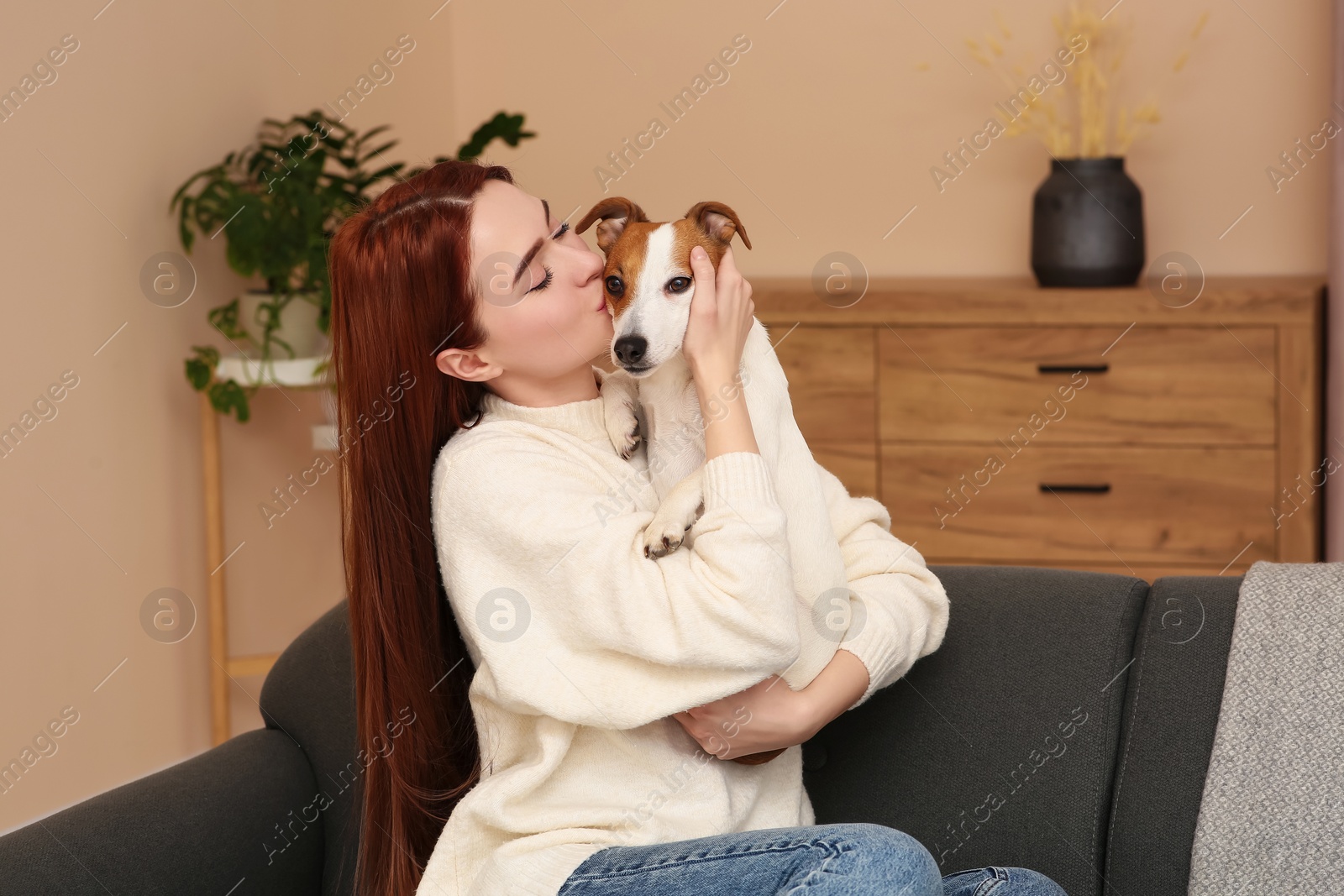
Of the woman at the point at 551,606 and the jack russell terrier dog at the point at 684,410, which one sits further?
the jack russell terrier dog at the point at 684,410

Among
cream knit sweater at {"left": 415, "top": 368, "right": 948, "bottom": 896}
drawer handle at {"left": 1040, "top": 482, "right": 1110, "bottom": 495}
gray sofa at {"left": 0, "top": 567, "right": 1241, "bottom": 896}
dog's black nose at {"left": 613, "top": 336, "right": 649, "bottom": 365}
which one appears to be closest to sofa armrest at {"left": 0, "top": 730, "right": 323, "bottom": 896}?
gray sofa at {"left": 0, "top": 567, "right": 1241, "bottom": 896}

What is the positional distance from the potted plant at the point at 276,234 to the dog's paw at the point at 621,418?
1424 millimetres

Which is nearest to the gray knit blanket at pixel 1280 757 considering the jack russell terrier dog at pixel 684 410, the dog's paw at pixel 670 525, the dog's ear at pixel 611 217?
the jack russell terrier dog at pixel 684 410

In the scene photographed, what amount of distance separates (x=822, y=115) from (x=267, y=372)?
74.6 inches

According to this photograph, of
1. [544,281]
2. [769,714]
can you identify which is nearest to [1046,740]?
[769,714]

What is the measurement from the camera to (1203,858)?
132 cm

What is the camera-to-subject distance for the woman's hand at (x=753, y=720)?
49.7 inches

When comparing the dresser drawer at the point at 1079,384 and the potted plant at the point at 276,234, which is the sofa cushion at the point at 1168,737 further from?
the potted plant at the point at 276,234

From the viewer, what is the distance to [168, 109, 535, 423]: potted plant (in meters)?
2.75

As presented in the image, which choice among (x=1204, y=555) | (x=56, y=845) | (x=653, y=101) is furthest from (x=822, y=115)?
(x=56, y=845)

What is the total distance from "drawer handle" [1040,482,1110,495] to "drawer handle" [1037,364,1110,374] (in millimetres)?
283

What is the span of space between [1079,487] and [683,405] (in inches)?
77.3

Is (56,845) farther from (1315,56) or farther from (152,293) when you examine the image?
(1315,56)

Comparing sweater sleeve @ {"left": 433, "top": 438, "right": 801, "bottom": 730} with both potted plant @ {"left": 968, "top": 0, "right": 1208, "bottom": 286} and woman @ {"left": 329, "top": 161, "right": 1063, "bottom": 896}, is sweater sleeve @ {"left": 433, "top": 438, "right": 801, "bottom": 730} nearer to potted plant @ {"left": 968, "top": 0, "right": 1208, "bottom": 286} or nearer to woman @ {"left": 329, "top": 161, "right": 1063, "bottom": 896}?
woman @ {"left": 329, "top": 161, "right": 1063, "bottom": 896}
